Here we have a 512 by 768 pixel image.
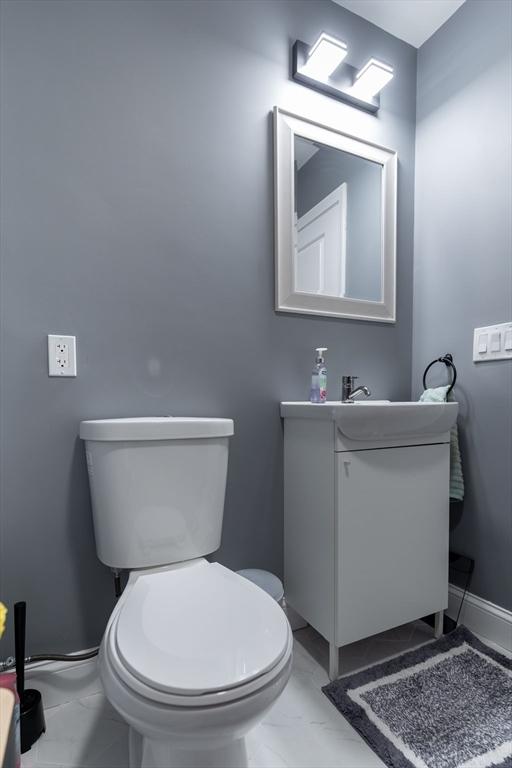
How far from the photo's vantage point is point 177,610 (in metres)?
0.80

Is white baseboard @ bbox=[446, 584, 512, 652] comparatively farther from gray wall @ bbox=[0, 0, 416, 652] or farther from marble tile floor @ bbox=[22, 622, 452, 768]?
gray wall @ bbox=[0, 0, 416, 652]

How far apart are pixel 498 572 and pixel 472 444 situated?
17.5 inches

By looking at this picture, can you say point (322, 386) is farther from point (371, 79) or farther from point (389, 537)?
point (371, 79)

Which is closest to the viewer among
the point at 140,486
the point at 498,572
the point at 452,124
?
the point at 140,486

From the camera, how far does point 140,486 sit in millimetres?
1021

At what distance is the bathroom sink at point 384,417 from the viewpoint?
1117 millimetres

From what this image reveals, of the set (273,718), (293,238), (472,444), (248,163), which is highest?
(248,163)

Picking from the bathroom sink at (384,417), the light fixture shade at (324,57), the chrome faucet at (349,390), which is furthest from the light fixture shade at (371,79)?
the bathroom sink at (384,417)

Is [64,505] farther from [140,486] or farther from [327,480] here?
[327,480]

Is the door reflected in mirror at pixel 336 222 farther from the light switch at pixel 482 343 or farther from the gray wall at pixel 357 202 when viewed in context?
the light switch at pixel 482 343

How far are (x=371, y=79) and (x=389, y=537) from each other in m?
1.70

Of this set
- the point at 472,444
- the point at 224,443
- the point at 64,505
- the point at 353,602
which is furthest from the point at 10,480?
the point at 472,444

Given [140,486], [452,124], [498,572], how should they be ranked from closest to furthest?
1. [140,486]
2. [498,572]
3. [452,124]

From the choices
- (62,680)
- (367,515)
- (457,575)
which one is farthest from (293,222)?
(62,680)
